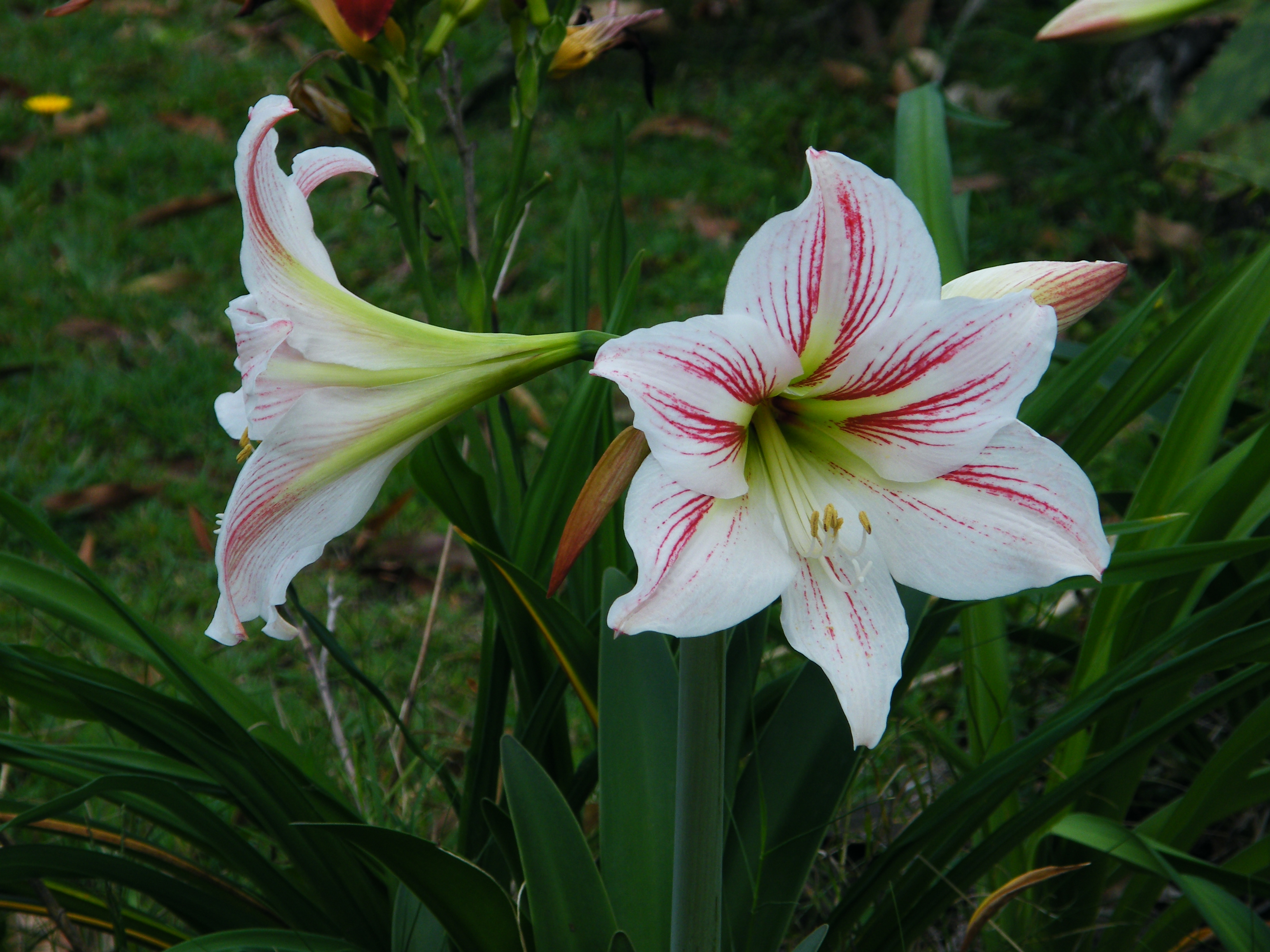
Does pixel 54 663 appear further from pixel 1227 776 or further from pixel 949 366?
pixel 1227 776

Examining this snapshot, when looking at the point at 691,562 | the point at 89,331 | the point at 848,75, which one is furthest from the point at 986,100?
the point at 691,562

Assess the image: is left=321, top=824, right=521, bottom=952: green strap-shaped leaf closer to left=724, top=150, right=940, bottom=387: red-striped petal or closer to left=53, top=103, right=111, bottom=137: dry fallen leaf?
left=724, top=150, right=940, bottom=387: red-striped petal

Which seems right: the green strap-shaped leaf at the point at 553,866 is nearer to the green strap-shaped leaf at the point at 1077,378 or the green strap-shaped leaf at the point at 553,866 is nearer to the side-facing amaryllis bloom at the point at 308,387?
the side-facing amaryllis bloom at the point at 308,387

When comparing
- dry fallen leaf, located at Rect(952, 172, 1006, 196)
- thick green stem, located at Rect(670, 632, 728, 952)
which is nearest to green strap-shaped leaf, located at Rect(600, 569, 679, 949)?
thick green stem, located at Rect(670, 632, 728, 952)

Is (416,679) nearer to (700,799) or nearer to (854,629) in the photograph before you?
(700,799)

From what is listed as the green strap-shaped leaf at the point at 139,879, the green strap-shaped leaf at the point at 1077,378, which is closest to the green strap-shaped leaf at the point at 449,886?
the green strap-shaped leaf at the point at 139,879

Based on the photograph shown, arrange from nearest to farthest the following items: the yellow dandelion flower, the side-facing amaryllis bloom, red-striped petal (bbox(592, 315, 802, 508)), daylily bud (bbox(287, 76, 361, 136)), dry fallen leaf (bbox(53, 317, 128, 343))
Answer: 1. red-striped petal (bbox(592, 315, 802, 508))
2. the side-facing amaryllis bloom
3. daylily bud (bbox(287, 76, 361, 136))
4. dry fallen leaf (bbox(53, 317, 128, 343))
5. the yellow dandelion flower

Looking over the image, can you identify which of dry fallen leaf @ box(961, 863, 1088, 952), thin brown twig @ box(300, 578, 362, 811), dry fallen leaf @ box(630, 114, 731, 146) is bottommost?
dry fallen leaf @ box(630, 114, 731, 146)
